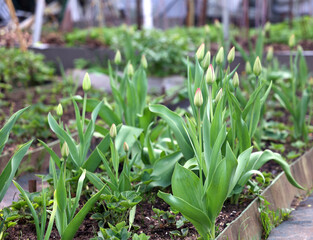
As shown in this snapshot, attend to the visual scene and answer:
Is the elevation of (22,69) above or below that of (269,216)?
above

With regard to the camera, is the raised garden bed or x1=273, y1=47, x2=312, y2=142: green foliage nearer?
the raised garden bed

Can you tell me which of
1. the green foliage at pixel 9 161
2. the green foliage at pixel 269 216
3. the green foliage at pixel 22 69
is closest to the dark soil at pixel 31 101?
the green foliage at pixel 22 69

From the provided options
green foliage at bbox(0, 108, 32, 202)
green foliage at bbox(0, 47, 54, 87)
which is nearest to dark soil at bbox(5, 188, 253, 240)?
Result: green foliage at bbox(0, 108, 32, 202)

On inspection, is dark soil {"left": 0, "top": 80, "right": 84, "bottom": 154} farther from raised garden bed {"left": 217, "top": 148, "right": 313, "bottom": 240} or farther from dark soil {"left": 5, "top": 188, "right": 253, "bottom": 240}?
raised garden bed {"left": 217, "top": 148, "right": 313, "bottom": 240}

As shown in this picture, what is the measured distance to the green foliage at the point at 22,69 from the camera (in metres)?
5.37

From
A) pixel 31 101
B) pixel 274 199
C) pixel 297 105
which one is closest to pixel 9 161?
pixel 274 199

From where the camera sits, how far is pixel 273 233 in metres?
2.46

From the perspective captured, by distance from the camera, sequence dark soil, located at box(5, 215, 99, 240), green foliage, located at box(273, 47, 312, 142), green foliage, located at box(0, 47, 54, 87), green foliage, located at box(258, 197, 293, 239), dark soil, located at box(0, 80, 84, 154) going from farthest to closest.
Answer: green foliage, located at box(0, 47, 54, 87)
dark soil, located at box(0, 80, 84, 154)
green foliage, located at box(273, 47, 312, 142)
green foliage, located at box(258, 197, 293, 239)
dark soil, located at box(5, 215, 99, 240)

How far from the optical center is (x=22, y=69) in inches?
219

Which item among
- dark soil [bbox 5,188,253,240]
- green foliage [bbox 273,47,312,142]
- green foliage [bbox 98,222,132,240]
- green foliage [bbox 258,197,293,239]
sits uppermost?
green foliage [bbox 273,47,312,142]

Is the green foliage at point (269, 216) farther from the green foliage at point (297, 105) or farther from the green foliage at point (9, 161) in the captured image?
the green foliage at point (9, 161)

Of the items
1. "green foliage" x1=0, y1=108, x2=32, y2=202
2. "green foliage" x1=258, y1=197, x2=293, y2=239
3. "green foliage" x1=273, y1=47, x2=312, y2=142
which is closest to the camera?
"green foliage" x1=0, y1=108, x2=32, y2=202

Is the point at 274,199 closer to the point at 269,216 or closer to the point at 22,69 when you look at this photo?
the point at 269,216

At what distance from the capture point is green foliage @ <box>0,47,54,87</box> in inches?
212
